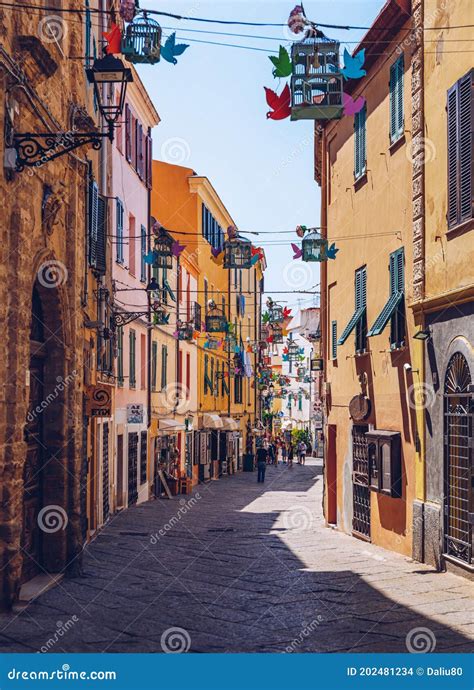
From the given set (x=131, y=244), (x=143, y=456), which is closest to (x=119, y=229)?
(x=131, y=244)

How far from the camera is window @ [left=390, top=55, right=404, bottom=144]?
17281mm

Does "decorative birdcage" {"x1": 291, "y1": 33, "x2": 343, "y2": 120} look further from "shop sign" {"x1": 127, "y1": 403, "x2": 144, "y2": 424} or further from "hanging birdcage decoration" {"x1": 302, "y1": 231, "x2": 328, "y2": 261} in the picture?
"shop sign" {"x1": 127, "y1": 403, "x2": 144, "y2": 424}

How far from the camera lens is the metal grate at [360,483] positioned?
787 inches

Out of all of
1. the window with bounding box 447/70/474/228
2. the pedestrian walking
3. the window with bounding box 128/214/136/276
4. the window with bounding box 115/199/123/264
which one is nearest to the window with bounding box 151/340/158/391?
the window with bounding box 128/214/136/276

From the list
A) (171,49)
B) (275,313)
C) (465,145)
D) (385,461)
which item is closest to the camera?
(171,49)

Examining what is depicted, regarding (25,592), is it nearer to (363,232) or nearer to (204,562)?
(204,562)

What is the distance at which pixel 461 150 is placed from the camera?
542 inches

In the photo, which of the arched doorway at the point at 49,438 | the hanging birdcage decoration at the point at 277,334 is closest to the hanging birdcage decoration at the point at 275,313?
Answer: the hanging birdcage decoration at the point at 277,334

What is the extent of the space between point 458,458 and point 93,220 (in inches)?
293

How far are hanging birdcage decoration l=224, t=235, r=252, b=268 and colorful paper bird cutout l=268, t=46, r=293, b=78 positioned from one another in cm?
1268

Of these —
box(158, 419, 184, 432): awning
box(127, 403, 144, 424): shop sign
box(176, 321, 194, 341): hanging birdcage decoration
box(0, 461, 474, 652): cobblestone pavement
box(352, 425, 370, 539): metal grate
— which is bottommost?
box(0, 461, 474, 652): cobblestone pavement

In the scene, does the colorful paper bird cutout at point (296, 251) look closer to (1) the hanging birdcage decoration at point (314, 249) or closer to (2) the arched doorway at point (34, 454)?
(1) the hanging birdcage decoration at point (314, 249)

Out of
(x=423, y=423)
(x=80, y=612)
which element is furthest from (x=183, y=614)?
(x=423, y=423)

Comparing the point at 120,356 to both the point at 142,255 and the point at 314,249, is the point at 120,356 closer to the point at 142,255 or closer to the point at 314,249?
the point at 142,255
